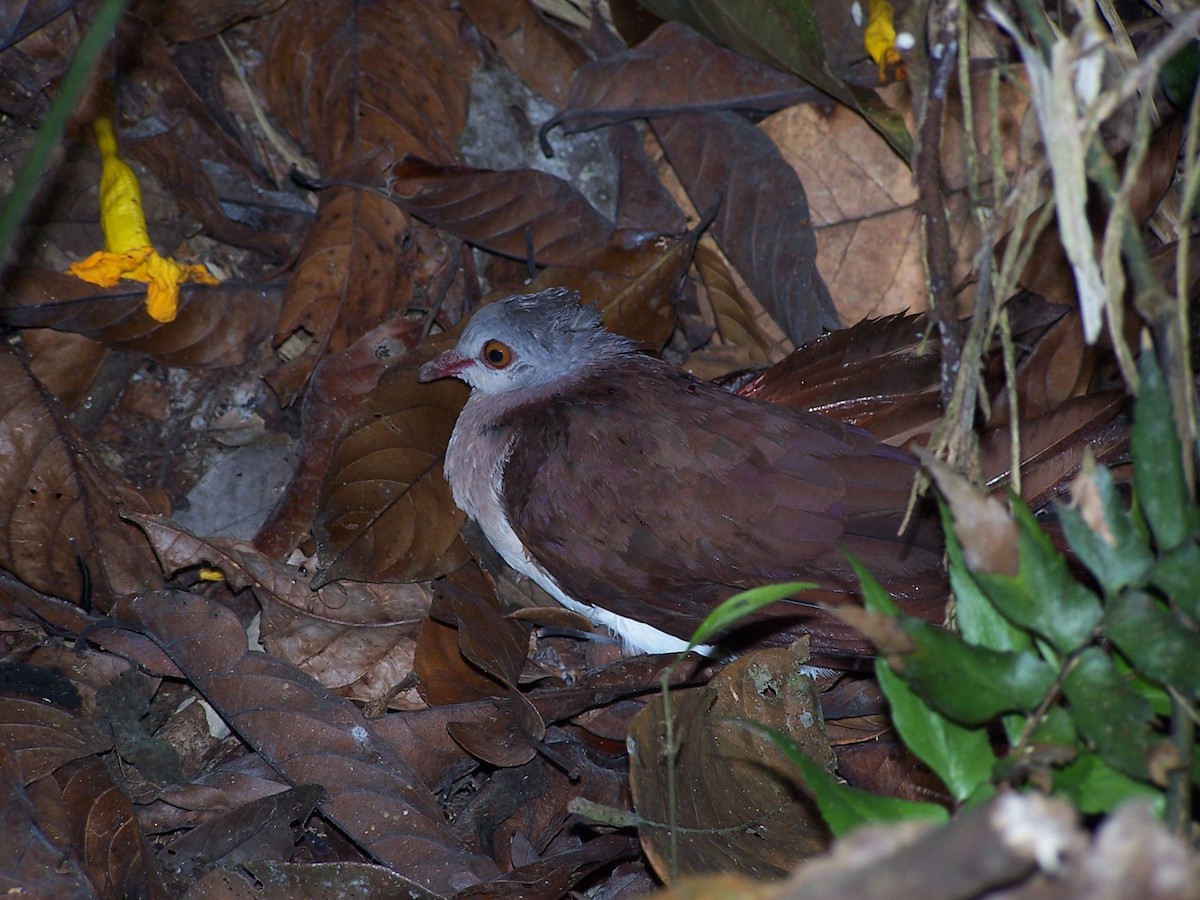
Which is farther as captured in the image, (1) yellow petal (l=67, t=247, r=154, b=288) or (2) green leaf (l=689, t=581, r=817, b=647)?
(1) yellow petal (l=67, t=247, r=154, b=288)

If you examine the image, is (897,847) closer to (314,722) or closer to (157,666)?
(314,722)

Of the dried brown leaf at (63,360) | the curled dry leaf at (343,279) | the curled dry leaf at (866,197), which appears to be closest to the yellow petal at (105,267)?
the dried brown leaf at (63,360)

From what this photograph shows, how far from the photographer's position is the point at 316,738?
3342mm

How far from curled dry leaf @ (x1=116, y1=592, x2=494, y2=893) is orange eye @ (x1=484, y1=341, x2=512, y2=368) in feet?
4.10

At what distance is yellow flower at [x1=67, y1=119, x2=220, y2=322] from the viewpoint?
4.16 m

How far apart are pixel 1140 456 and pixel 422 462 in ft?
9.09

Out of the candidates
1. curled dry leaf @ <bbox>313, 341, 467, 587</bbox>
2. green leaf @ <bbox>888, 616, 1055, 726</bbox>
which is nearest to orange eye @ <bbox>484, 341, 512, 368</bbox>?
curled dry leaf @ <bbox>313, 341, 467, 587</bbox>

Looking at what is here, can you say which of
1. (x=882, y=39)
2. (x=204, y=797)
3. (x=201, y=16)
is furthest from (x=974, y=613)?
(x=201, y=16)

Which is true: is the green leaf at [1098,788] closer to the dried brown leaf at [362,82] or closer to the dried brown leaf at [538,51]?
the dried brown leaf at [362,82]

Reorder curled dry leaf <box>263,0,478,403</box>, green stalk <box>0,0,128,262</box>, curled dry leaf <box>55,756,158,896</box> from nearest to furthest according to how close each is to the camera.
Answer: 1. green stalk <box>0,0,128,262</box>
2. curled dry leaf <box>55,756,158,896</box>
3. curled dry leaf <box>263,0,478,403</box>

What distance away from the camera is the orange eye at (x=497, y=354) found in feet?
13.1

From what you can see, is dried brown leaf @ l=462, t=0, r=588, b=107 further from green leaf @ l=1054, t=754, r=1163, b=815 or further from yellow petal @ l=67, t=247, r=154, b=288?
green leaf @ l=1054, t=754, r=1163, b=815

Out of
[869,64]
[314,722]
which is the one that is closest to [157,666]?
[314,722]

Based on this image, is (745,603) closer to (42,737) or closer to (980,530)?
(980,530)
